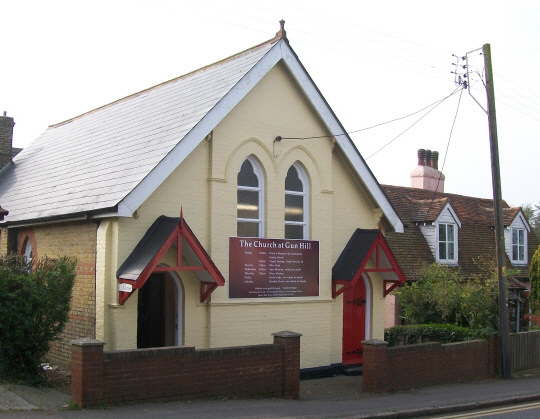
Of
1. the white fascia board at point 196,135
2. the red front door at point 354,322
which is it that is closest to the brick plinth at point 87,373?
the white fascia board at point 196,135

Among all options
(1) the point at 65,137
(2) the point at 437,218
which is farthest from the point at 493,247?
(1) the point at 65,137

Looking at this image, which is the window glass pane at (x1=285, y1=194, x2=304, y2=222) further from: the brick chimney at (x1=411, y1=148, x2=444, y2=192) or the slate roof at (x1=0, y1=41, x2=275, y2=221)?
the brick chimney at (x1=411, y1=148, x2=444, y2=192)

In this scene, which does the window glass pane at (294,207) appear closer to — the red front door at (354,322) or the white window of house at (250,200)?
the white window of house at (250,200)

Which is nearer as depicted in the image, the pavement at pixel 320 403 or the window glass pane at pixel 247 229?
the pavement at pixel 320 403

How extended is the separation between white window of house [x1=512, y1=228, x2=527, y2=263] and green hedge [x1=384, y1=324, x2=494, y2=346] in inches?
582

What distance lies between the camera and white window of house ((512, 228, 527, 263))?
32.1 meters

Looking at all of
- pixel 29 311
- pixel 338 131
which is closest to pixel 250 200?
pixel 338 131

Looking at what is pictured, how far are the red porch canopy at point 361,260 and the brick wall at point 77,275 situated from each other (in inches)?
232

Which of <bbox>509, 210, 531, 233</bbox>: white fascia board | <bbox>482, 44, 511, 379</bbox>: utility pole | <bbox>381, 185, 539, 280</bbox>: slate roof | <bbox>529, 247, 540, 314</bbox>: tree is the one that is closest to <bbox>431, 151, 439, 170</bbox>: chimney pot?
<bbox>381, 185, 539, 280</bbox>: slate roof

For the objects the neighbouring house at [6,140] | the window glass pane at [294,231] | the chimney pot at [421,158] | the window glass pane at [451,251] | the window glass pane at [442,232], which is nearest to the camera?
the window glass pane at [294,231]

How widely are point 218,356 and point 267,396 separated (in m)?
1.43

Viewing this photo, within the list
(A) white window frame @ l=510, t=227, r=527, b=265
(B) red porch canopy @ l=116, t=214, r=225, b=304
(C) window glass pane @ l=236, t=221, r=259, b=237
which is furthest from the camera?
(A) white window frame @ l=510, t=227, r=527, b=265

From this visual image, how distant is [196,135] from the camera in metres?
13.8

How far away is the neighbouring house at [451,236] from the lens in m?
25.6
